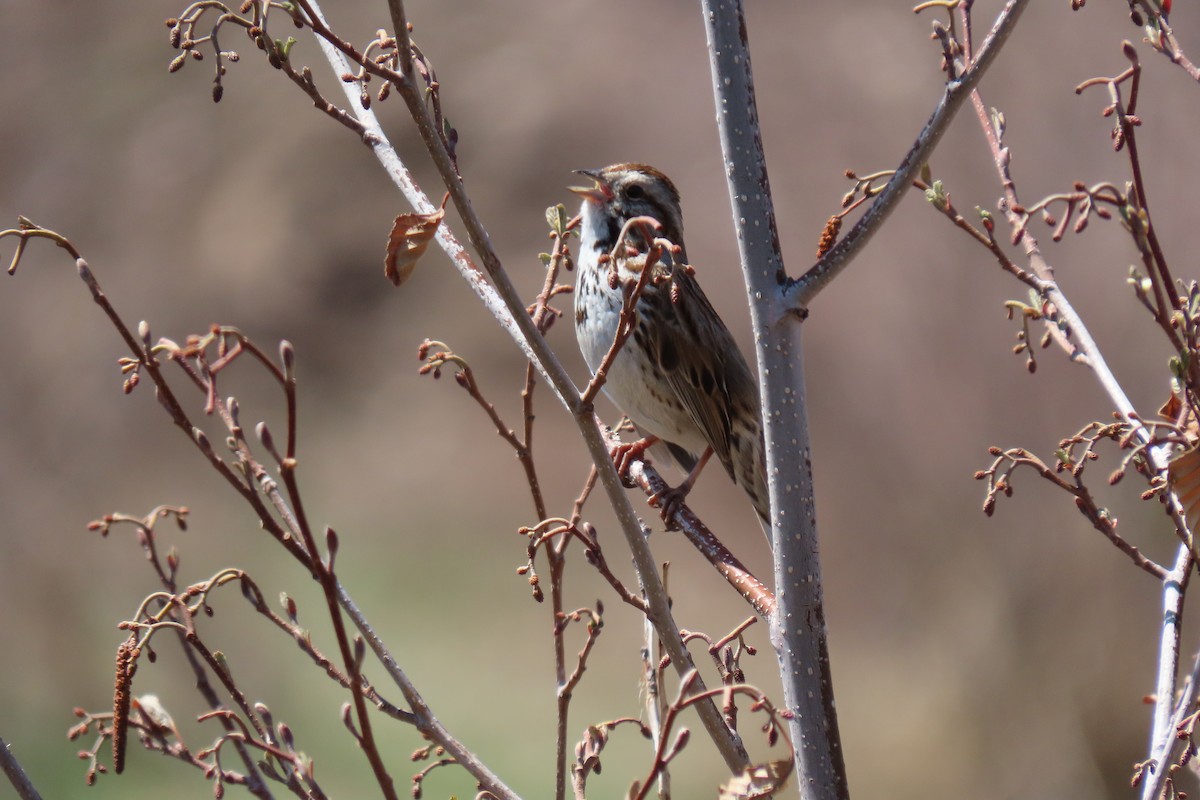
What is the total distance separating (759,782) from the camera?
1464mm

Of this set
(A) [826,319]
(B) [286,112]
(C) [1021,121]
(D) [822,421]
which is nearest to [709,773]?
(D) [822,421]

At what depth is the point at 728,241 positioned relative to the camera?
26.4 feet

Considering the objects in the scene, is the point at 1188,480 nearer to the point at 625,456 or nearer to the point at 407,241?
the point at 407,241

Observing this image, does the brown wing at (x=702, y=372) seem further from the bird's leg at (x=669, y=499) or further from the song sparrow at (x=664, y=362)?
the bird's leg at (x=669, y=499)

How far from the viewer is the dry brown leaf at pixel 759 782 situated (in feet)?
4.27

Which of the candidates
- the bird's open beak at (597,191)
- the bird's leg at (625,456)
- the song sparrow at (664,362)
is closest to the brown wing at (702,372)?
the song sparrow at (664,362)

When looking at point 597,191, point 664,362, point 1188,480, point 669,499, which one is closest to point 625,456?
point 664,362

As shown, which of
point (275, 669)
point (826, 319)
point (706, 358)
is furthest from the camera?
point (826, 319)

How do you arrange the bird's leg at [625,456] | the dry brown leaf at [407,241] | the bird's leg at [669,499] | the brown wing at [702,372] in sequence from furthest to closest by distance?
the brown wing at [702,372], the bird's leg at [625,456], the bird's leg at [669,499], the dry brown leaf at [407,241]

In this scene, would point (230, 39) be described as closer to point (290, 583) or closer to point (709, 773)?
point (290, 583)

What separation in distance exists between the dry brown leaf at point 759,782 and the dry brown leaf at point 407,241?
28.7 inches

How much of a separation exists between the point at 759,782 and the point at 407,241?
0.80m

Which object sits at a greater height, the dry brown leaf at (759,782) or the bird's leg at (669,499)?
the bird's leg at (669,499)

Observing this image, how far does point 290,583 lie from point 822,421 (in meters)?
3.41
